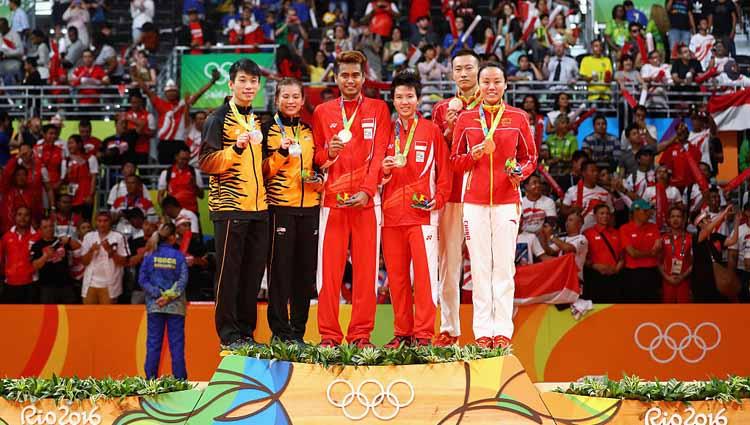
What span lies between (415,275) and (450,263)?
476 millimetres

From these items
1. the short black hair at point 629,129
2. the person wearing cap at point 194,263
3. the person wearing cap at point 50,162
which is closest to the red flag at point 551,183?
the short black hair at point 629,129

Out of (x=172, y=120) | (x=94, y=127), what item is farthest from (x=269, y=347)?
(x=94, y=127)

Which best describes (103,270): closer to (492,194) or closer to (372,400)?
(492,194)

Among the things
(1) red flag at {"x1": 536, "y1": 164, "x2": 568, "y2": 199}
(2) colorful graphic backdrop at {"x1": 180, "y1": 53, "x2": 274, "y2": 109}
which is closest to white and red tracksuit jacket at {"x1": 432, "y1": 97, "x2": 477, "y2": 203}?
(1) red flag at {"x1": 536, "y1": 164, "x2": 568, "y2": 199}

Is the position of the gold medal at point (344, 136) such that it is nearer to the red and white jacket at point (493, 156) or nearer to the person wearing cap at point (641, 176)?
the red and white jacket at point (493, 156)

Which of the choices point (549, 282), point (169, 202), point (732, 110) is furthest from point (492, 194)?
point (732, 110)

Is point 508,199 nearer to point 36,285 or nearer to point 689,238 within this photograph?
point 689,238

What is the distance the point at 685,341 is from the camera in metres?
10.4

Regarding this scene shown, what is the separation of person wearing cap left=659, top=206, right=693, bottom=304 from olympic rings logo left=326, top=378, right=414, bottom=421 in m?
5.87

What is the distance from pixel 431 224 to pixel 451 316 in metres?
0.74

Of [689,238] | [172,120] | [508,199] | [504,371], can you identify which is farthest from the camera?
[172,120]

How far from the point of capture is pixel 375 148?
23.8 ft

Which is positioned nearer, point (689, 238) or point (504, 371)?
point (504, 371)

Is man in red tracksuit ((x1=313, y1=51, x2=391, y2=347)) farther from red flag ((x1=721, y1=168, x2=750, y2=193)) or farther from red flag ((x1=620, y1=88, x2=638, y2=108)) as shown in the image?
red flag ((x1=620, y1=88, x2=638, y2=108))
